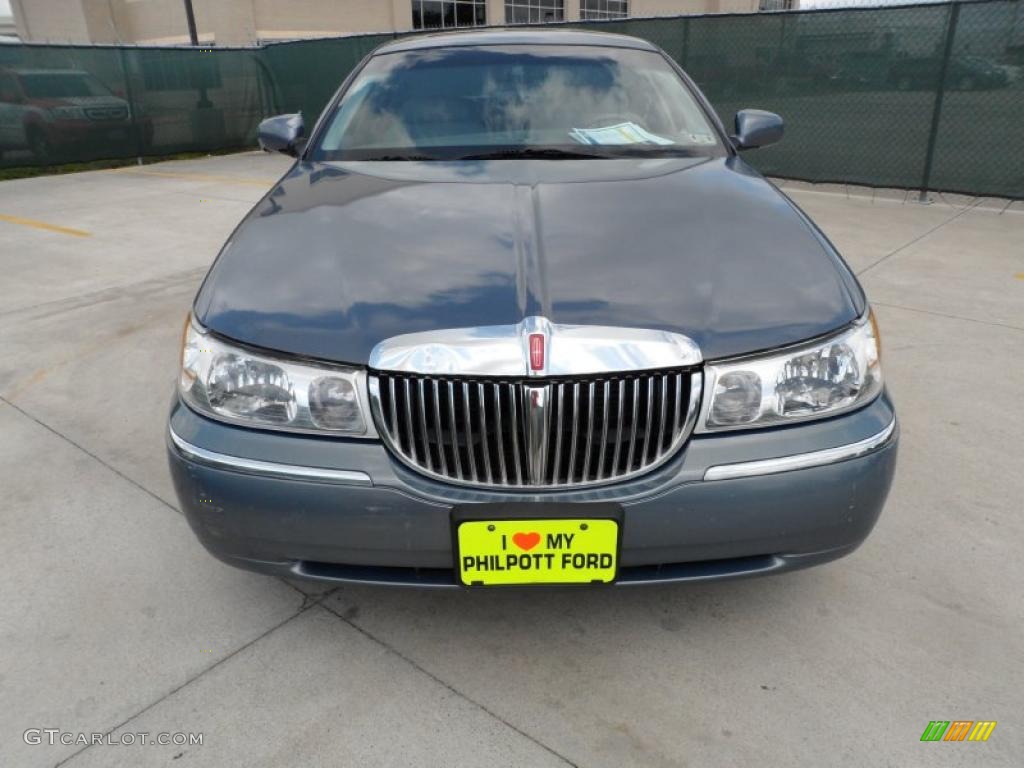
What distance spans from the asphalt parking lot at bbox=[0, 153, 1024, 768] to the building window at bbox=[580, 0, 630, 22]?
1345 inches

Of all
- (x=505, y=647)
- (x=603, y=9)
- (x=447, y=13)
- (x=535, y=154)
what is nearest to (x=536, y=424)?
(x=505, y=647)

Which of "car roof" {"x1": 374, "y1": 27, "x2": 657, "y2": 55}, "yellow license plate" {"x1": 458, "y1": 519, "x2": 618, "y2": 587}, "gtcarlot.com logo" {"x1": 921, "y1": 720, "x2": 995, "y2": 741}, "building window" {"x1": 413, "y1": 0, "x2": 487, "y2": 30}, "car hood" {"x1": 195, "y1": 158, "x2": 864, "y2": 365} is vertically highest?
"building window" {"x1": 413, "y1": 0, "x2": 487, "y2": 30}

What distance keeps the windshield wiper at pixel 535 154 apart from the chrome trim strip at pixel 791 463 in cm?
153

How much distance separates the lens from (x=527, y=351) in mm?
1726

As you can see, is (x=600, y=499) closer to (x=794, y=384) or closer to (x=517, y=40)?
(x=794, y=384)

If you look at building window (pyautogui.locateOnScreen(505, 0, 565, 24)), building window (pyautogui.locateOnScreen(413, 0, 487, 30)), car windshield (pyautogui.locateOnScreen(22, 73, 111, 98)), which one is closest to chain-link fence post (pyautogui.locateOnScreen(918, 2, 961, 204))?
car windshield (pyautogui.locateOnScreen(22, 73, 111, 98))

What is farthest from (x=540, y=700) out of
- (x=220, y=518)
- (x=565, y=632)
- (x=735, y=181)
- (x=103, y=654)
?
(x=735, y=181)

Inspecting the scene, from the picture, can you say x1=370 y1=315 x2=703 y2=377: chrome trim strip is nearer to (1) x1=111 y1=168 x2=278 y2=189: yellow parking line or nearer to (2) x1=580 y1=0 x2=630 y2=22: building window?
(1) x1=111 y1=168 x2=278 y2=189: yellow parking line

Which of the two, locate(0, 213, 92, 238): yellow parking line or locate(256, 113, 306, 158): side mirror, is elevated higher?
locate(256, 113, 306, 158): side mirror

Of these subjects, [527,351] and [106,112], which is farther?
[106,112]

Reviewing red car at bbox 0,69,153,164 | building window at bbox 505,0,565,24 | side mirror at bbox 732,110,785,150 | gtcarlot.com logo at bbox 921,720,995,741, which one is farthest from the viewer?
building window at bbox 505,0,565,24

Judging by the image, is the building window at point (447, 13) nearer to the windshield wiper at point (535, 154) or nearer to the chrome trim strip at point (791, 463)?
the windshield wiper at point (535, 154)

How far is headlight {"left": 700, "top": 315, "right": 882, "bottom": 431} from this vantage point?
1.79m

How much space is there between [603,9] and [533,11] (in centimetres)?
460
